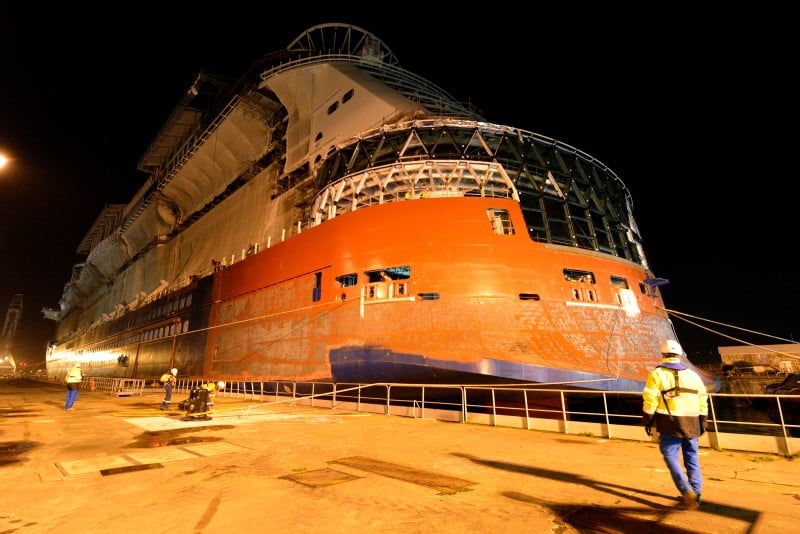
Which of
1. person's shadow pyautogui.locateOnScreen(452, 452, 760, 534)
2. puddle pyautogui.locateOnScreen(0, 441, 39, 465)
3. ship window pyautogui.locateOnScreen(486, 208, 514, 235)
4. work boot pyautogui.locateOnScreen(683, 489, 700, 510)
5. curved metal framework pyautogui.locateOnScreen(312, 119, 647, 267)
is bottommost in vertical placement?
puddle pyautogui.locateOnScreen(0, 441, 39, 465)

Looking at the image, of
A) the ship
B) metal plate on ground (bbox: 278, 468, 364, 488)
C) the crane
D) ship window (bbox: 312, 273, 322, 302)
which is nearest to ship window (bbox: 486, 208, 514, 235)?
the ship

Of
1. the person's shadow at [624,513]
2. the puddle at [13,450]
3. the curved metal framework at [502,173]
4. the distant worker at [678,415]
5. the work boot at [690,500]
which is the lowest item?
the puddle at [13,450]

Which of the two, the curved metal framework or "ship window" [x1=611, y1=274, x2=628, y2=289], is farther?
the curved metal framework

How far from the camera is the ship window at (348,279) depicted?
15096 millimetres

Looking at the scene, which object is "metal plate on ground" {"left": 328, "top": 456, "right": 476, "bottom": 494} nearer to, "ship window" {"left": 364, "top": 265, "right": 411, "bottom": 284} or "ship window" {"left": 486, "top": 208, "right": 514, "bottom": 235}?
"ship window" {"left": 364, "top": 265, "right": 411, "bottom": 284}

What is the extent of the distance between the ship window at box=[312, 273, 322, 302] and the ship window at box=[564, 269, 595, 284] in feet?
31.5

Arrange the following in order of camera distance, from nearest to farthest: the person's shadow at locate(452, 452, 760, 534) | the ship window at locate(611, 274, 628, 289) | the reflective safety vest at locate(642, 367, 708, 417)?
the person's shadow at locate(452, 452, 760, 534) < the reflective safety vest at locate(642, 367, 708, 417) < the ship window at locate(611, 274, 628, 289)

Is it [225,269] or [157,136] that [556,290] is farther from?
[157,136]

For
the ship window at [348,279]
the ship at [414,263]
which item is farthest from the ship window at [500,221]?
the ship window at [348,279]

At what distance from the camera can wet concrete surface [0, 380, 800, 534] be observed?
3182mm

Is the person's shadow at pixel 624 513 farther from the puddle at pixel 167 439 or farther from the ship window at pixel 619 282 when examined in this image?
the ship window at pixel 619 282

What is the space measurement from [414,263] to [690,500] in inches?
427

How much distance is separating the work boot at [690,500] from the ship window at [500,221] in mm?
11257

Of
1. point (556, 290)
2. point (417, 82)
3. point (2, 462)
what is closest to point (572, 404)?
point (556, 290)
